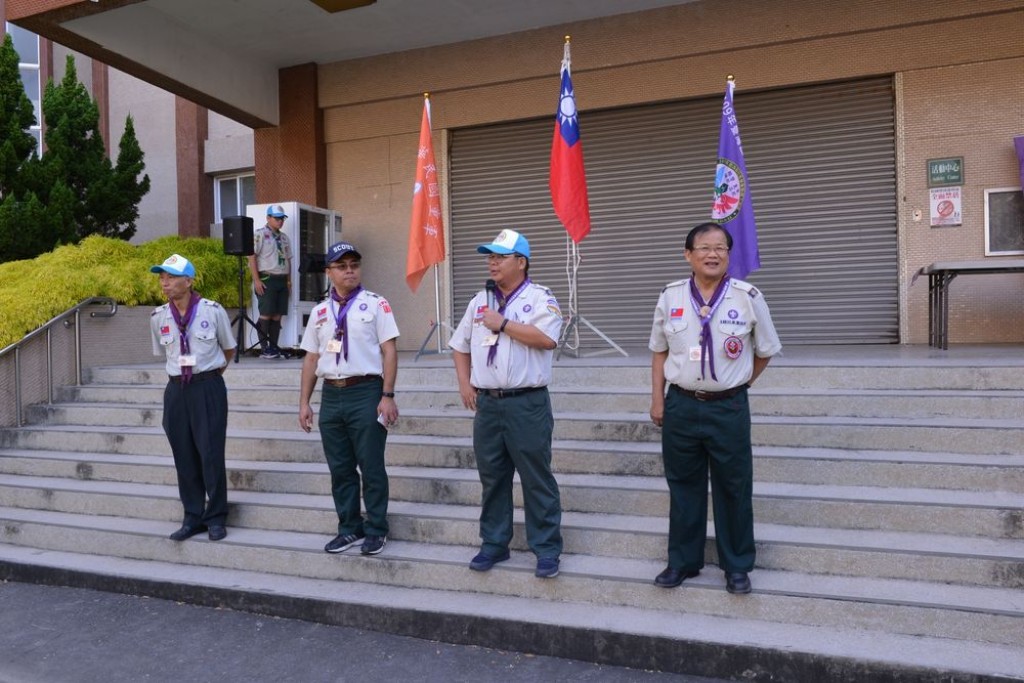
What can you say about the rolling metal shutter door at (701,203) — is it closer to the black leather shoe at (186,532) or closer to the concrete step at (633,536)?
the concrete step at (633,536)

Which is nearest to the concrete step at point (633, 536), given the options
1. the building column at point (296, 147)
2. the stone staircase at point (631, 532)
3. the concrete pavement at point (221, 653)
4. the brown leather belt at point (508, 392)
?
the stone staircase at point (631, 532)

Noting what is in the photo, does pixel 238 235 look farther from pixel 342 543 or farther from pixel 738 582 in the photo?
pixel 738 582

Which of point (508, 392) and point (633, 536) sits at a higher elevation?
point (508, 392)

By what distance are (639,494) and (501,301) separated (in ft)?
4.96

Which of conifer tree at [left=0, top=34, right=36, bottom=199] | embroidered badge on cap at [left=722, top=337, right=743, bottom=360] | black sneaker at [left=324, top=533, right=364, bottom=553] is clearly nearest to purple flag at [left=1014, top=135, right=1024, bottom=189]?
embroidered badge on cap at [left=722, top=337, right=743, bottom=360]

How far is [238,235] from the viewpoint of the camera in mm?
9758

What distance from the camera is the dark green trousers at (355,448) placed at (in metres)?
5.08

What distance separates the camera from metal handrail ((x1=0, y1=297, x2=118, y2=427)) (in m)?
8.15

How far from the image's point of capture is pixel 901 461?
16.2 feet

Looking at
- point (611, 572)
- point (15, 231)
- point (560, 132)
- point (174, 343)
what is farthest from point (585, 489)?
point (15, 231)

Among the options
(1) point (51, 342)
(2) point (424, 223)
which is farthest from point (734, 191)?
(1) point (51, 342)

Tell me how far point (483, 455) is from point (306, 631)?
146 centimetres

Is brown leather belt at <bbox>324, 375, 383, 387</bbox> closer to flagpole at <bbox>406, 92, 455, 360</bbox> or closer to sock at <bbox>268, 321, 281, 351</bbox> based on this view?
flagpole at <bbox>406, 92, 455, 360</bbox>

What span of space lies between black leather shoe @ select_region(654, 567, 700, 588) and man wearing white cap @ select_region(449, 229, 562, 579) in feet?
1.96
